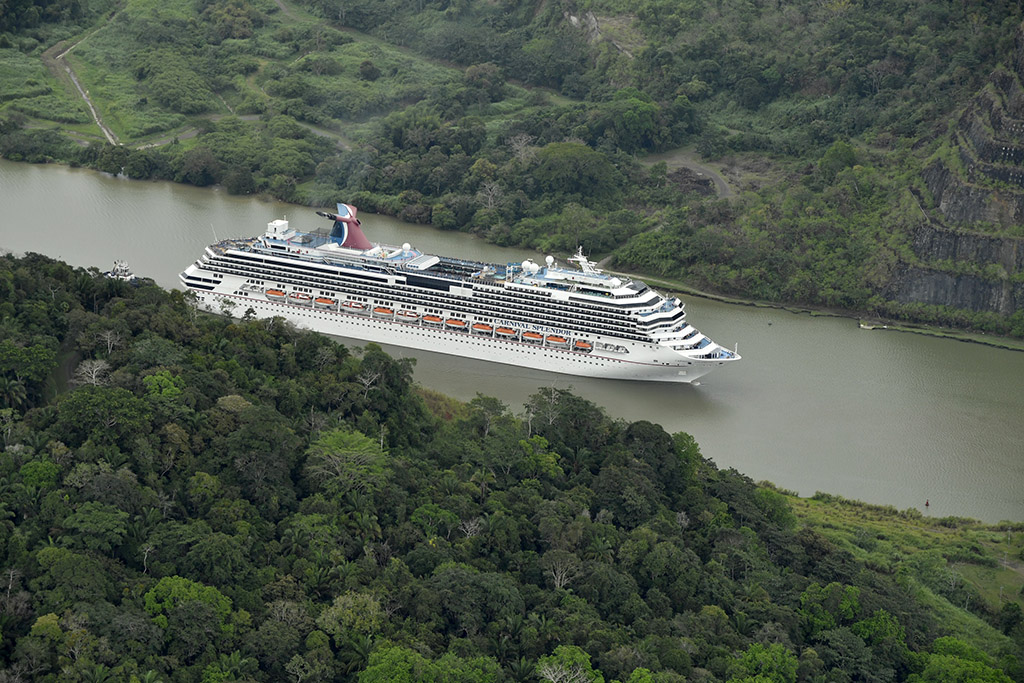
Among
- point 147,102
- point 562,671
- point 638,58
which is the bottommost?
point 562,671

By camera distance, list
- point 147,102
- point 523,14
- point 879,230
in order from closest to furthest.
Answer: point 879,230 → point 147,102 → point 523,14

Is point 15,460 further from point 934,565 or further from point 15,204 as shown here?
point 15,204

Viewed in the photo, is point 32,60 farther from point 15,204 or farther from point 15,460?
point 15,460

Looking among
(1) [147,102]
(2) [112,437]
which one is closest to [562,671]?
(2) [112,437]

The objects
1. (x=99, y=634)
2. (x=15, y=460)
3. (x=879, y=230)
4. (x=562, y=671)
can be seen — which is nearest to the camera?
(x=99, y=634)

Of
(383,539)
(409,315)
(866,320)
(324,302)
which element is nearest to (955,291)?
(866,320)

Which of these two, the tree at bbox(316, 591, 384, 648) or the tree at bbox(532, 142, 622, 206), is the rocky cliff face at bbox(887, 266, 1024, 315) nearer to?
the tree at bbox(532, 142, 622, 206)

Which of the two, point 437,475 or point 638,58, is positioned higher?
point 638,58

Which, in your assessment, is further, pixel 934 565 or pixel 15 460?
pixel 934 565
